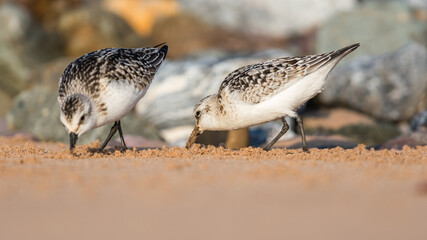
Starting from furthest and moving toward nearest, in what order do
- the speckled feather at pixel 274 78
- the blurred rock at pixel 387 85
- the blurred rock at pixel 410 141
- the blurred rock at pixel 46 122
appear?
the blurred rock at pixel 387 85, the blurred rock at pixel 46 122, the blurred rock at pixel 410 141, the speckled feather at pixel 274 78

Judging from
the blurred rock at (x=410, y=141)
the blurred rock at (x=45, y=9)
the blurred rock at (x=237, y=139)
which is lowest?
the blurred rock at (x=410, y=141)

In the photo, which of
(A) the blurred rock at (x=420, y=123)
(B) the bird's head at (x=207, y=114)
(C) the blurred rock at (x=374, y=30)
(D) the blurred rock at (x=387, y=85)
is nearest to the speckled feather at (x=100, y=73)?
(B) the bird's head at (x=207, y=114)

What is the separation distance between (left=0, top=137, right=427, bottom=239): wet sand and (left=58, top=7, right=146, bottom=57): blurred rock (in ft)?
46.0

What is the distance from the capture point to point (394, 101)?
→ 14.8 meters

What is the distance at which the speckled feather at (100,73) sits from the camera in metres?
6.75

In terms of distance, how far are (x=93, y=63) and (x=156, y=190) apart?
11.5ft

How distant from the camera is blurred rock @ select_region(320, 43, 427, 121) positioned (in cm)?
1455

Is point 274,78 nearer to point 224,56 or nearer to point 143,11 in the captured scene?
point 224,56

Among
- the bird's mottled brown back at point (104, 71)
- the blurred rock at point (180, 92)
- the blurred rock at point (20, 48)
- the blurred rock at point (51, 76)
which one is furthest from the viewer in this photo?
the blurred rock at point (20, 48)

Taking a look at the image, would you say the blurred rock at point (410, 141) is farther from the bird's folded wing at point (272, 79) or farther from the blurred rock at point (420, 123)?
the bird's folded wing at point (272, 79)

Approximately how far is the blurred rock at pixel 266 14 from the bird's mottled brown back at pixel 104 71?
51.6 ft

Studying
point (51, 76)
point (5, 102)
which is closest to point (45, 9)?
point (5, 102)

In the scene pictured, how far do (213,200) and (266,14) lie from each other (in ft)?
67.6

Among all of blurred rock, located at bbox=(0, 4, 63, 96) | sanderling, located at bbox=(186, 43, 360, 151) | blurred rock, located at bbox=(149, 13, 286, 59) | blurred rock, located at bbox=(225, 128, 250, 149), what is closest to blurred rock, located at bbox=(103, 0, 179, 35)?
blurred rock, located at bbox=(149, 13, 286, 59)
